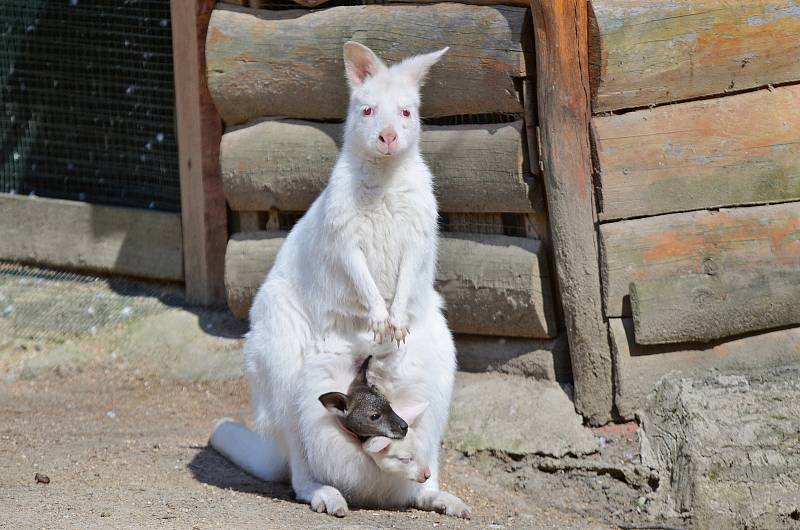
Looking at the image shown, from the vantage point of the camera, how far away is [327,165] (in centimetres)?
591

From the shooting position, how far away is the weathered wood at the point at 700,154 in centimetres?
512

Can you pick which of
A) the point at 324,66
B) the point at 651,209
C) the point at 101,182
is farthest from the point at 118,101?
the point at 651,209

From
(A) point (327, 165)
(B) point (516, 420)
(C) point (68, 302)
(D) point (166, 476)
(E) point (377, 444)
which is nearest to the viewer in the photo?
(E) point (377, 444)

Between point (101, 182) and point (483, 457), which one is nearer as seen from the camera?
point (483, 457)

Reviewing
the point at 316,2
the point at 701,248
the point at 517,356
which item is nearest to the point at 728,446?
the point at 701,248

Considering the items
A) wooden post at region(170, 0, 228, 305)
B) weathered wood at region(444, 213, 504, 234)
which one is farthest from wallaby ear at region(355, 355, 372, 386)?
wooden post at region(170, 0, 228, 305)

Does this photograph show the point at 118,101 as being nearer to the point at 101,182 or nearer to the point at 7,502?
the point at 101,182

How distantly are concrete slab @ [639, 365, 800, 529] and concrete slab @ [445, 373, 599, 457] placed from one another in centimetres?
35

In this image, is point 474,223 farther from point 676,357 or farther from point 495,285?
point 676,357

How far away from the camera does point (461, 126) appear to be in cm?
555

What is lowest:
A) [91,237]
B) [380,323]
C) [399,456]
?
[399,456]

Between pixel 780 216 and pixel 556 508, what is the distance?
1.76 m

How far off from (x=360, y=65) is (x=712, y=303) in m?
2.05

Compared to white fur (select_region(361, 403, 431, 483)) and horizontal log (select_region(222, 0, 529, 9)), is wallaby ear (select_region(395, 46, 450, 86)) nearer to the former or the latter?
horizontal log (select_region(222, 0, 529, 9))
